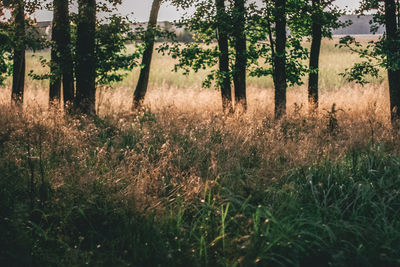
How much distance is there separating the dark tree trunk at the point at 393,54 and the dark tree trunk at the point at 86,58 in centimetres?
631

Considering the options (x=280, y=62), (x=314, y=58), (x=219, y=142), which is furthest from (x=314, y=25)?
(x=219, y=142)

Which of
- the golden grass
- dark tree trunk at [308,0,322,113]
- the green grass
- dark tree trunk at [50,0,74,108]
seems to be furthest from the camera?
dark tree trunk at [308,0,322,113]

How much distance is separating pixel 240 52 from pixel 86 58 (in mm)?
3805

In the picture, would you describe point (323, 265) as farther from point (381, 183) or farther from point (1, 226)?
point (1, 226)

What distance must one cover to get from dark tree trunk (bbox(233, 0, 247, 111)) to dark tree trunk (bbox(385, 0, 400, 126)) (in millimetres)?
A: 2958

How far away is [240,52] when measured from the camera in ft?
28.6

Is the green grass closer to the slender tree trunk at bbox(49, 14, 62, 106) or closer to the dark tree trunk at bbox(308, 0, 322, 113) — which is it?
the slender tree trunk at bbox(49, 14, 62, 106)

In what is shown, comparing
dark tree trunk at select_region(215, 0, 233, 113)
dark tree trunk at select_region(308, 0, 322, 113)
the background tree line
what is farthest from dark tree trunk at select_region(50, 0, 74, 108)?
dark tree trunk at select_region(308, 0, 322, 113)

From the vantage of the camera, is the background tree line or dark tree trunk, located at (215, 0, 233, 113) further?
dark tree trunk, located at (215, 0, 233, 113)

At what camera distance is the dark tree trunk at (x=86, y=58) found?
777 cm

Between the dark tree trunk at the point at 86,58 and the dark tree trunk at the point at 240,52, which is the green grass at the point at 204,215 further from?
the dark tree trunk at the point at 240,52

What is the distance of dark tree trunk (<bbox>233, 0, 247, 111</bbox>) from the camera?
761 centimetres

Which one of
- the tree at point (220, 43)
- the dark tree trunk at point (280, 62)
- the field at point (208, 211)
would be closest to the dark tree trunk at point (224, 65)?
the tree at point (220, 43)

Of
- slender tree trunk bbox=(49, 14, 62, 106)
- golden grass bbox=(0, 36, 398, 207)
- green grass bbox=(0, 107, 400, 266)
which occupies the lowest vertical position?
green grass bbox=(0, 107, 400, 266)
